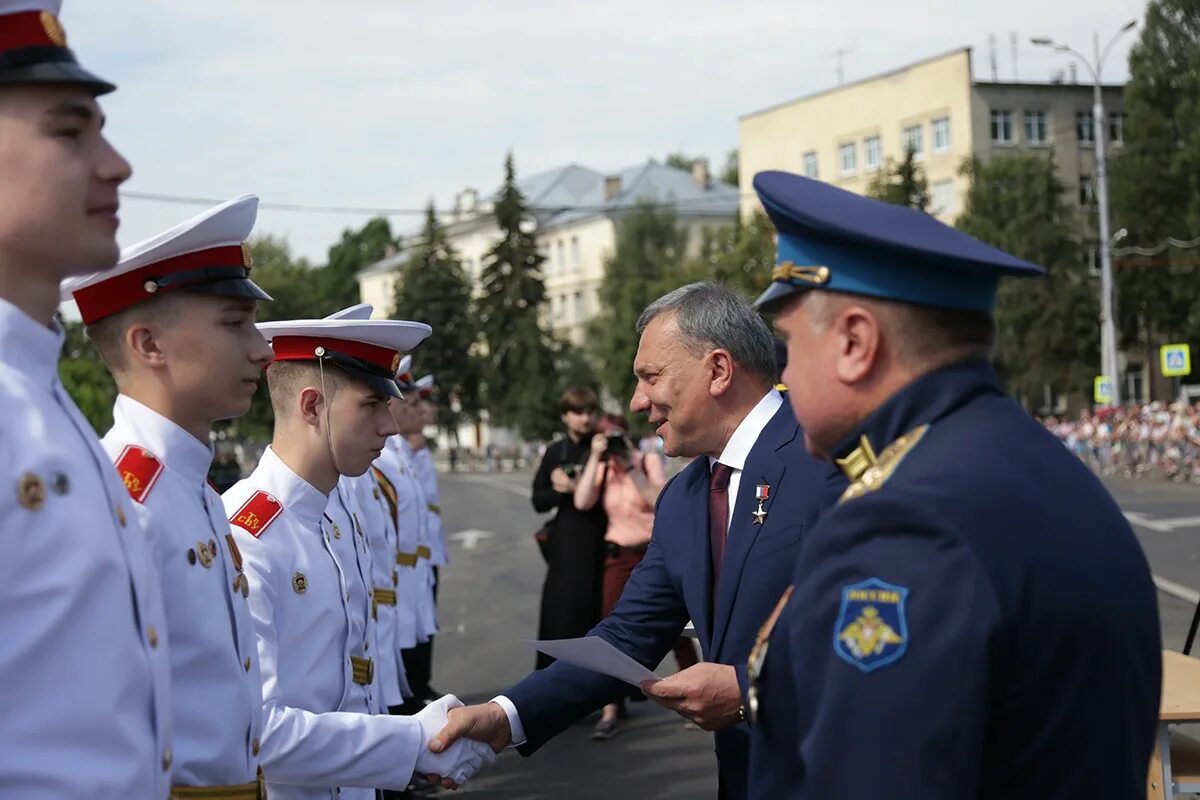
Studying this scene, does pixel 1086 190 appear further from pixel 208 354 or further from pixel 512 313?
pixel 208 354

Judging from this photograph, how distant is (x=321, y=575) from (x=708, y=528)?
1086 millimetres

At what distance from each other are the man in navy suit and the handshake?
14 mm

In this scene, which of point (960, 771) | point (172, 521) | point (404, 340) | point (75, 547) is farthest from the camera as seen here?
point (404, 340)

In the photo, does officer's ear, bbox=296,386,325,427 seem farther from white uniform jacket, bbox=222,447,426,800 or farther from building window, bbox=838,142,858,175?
building window, bbox=838,142,858,175

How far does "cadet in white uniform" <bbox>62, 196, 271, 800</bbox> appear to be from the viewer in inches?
114

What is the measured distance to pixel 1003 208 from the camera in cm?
5541

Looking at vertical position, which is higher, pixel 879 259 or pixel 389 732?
pixel 879 259

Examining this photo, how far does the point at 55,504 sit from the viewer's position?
2.19m

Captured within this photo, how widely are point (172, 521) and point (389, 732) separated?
1053mm

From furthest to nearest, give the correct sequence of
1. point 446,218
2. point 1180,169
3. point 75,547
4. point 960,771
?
point 446,218, point 1180,169, point 75,547, point 960,771

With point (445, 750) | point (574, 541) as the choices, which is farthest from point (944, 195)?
point (445, 750)

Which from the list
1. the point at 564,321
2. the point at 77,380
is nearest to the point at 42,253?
the point at 77,380

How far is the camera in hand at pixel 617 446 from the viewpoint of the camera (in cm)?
1005

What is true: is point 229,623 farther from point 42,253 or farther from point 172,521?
point 42,253
